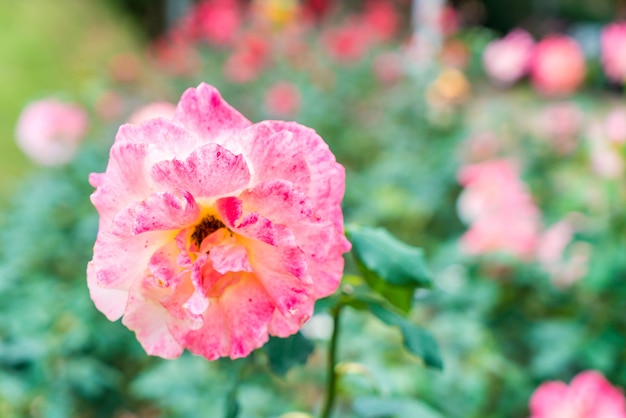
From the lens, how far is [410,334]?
2.08 ft

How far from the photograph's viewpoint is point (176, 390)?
1.36m

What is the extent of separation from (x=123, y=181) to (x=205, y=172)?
62mm

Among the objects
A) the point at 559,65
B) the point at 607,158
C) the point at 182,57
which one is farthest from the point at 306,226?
the point at 182,57

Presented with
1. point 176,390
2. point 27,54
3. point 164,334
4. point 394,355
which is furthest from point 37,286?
point 27,54

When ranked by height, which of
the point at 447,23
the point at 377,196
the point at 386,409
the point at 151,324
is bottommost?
the point at 447,23

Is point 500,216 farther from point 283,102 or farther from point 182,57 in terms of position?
point 182,57

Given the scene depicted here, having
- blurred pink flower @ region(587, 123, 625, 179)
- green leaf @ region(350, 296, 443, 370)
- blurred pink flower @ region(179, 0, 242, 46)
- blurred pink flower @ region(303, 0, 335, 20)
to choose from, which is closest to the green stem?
green leaf @ region(350, 296, 443, 370)

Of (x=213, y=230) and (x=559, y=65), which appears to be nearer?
(x=213, y=230)

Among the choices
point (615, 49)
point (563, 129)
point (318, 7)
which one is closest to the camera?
point (615, 49)

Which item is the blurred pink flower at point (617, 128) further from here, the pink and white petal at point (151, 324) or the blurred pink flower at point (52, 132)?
the blurred pink flower at point (52, 132)

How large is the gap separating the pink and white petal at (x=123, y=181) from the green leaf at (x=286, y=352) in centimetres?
18

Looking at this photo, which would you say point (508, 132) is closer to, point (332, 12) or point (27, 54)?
point (332, 12)

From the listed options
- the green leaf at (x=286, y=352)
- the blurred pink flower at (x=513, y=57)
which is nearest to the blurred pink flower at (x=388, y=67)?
the blurred pink flower at (x=513, y=57)

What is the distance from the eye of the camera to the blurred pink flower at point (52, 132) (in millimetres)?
2367
